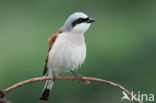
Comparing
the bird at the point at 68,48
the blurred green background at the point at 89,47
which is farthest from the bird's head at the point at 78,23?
the blurred green background at the point at 89,47

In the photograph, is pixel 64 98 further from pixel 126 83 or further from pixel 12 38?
pixel 12 38

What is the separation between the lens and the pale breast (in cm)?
304

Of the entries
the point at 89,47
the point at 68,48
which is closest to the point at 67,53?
the point at 68,48

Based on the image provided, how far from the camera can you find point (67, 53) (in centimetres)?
304

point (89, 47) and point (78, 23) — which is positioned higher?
point (78, 23)

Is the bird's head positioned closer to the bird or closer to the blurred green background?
the bird

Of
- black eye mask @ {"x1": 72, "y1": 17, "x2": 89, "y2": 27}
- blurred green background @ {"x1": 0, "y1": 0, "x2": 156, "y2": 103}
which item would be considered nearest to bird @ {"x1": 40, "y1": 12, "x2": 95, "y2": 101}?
black eye mask @ {"x1": 72, "y1": 17, "x2": 89, "y2": 27}

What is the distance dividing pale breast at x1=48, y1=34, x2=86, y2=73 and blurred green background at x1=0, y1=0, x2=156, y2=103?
188 centimetres

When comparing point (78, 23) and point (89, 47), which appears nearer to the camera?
point (78, 23)

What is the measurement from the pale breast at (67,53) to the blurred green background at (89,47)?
1885mm

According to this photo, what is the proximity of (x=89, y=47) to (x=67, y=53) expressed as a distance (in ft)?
12.4

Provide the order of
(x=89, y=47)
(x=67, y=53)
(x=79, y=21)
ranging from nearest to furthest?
(x=79, y=21) → (x=67, y=53) → (x=89, y=47)

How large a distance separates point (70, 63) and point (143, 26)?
230 inches

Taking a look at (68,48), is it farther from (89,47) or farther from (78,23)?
(89,47)
